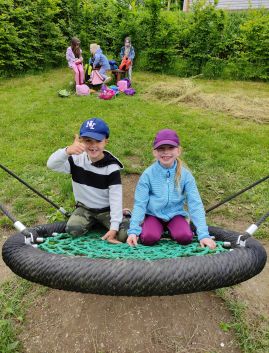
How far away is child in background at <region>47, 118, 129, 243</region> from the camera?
2.96 m

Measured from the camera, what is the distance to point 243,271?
202 centimetres

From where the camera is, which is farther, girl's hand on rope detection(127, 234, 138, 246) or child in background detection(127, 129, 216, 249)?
child in background detection(127, 129, 216, 249)

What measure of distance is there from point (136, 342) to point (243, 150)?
4.32 meters

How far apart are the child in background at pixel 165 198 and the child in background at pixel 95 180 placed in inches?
7.3

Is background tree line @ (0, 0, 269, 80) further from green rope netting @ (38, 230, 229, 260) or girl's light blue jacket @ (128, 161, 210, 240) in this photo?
green rope netting @ (38, 230, 229, 260)

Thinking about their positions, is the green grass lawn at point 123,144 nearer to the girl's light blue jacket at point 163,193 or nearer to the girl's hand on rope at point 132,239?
the girl's hand on rope at point 132,239

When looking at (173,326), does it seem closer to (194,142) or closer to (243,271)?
(243,271)

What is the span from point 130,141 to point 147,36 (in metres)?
7.38

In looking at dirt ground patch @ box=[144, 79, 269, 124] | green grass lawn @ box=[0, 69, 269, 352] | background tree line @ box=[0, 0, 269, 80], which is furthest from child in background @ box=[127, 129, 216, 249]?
background tree line @ box=[0, 0, 269, 80]

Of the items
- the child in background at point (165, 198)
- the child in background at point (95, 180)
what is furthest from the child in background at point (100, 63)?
the child in background at point (165, 198)

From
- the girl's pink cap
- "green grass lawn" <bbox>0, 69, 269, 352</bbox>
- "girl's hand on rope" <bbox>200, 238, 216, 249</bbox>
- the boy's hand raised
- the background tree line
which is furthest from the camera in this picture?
the background tree line

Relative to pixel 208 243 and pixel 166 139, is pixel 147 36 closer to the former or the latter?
pixel 166 139

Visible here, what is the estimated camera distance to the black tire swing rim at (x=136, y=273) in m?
1.85

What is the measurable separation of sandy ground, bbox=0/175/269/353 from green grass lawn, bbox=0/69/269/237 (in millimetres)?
1430
